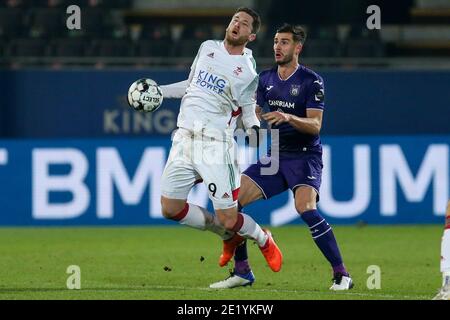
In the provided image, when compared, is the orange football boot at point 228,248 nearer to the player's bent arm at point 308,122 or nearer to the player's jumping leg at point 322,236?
the player's jumping leg at point 322,236

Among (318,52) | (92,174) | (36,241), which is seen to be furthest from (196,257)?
(318,52)

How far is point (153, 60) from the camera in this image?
17.3 meters

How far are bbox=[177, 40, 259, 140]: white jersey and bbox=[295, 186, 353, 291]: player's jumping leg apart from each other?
72cm

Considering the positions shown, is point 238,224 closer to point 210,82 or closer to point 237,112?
point 237,112

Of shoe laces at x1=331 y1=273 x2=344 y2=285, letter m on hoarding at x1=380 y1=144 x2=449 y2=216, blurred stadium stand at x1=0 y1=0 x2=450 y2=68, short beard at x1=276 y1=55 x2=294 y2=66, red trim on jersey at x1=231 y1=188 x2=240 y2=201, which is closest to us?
shoe laces at x1=331 y1=273 x2=344 y2=285

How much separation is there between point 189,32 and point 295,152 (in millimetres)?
9380

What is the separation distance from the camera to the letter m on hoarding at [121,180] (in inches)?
620

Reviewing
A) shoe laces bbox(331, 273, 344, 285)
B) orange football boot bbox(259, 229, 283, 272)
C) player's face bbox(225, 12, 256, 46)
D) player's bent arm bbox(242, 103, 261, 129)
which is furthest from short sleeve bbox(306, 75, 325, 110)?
shoe laces bbox(331, 273, 344, 285)

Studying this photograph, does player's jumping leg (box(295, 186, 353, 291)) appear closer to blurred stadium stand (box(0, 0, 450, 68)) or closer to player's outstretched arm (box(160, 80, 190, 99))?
player's outstretched arm (box(160, 80, 190, 99))

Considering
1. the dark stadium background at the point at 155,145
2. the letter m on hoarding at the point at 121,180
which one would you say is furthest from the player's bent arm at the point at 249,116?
the letter m on hoarding at the point at 121,180

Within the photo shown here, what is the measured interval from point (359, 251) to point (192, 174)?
4102 millimetres

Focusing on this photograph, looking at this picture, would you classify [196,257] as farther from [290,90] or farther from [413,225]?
[413,225]

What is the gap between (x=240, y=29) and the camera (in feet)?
31.4

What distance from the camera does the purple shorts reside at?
32.1ft
